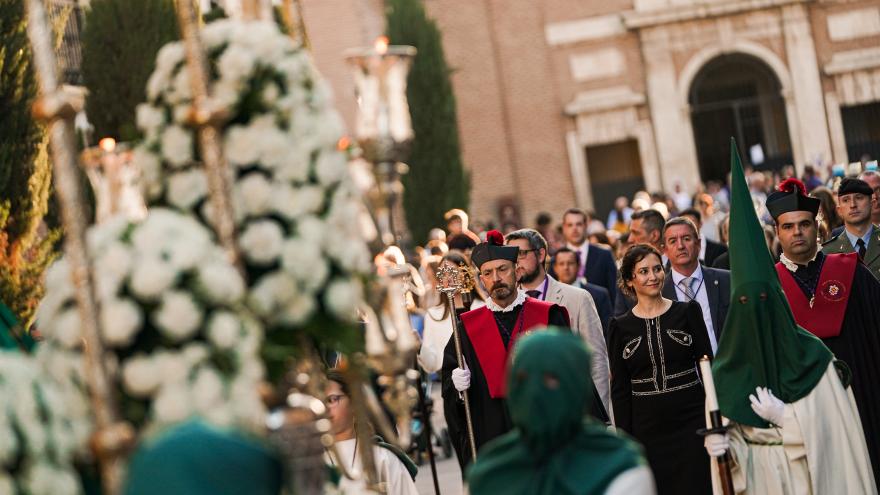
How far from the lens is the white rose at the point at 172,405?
170 inches

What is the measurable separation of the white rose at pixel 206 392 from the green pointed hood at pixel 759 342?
4.25 meters

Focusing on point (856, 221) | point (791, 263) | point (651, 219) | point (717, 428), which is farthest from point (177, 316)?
point (651, 219)

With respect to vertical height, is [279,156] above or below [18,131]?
below

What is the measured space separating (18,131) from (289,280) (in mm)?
8400

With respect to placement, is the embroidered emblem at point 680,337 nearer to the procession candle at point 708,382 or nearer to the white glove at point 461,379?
the white glove at point 461,379

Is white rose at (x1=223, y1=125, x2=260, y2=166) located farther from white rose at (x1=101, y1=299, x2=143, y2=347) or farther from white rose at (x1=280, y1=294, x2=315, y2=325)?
white rose at (x1=101, y1=299, x2=143, y2=347)

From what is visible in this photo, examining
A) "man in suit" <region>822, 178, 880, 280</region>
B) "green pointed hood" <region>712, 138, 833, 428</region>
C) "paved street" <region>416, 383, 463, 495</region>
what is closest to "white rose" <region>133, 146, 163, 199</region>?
"green pointed hood" <region>712, 138, 833, 428</region>

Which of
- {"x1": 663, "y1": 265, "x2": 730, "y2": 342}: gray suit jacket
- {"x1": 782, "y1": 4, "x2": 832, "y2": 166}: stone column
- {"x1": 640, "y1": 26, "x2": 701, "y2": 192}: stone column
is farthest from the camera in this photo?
{"x1": 640, "y1": 26, "x2": 701, "y2": 192}: stone column

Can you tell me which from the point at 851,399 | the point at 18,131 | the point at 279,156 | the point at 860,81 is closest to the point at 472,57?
the point at 860,81

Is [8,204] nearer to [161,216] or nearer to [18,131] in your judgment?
[18,131]

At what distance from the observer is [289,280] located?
4703 millimetres

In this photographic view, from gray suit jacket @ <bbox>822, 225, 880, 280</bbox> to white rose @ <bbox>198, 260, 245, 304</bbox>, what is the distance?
7509 millimetres

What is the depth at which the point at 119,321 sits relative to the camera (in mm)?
4297

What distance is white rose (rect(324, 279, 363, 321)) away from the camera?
4.74m
